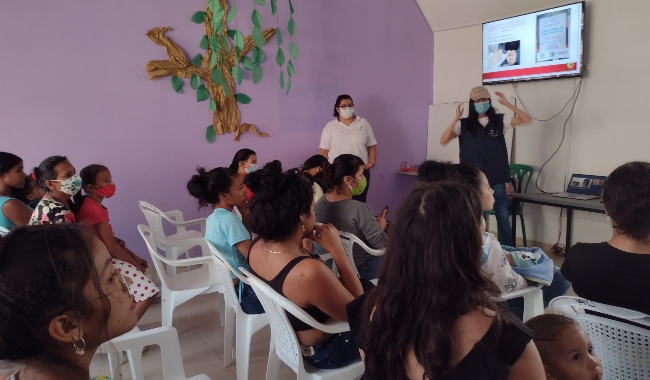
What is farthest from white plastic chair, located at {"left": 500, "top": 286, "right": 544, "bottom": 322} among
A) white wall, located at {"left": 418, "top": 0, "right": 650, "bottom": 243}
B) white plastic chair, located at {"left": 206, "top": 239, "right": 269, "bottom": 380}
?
white wall, located at {"left": 418, "top": 0, "right": 650, "bottom": 243}

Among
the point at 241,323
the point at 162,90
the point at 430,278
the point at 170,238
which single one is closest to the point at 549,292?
the point at 430,278

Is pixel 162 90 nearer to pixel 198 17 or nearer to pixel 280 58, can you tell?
pixel 198 17

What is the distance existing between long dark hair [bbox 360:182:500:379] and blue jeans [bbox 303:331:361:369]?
556 millimetres

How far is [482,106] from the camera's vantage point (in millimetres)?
3922

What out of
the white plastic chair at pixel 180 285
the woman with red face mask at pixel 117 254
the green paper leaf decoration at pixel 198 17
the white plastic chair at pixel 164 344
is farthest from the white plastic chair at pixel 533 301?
the green paper leaf decoration at pixel 198 17

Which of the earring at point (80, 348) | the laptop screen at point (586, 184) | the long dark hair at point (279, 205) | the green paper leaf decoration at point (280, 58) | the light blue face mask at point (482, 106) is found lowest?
the laptop screen at point (586, 184)

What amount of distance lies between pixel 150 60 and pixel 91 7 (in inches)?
21.9

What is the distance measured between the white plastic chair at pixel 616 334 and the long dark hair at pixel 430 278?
0.53 metres

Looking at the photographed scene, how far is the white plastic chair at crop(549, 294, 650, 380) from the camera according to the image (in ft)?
4.18

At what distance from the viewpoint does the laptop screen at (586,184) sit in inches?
151

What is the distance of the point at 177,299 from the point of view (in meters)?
2.48

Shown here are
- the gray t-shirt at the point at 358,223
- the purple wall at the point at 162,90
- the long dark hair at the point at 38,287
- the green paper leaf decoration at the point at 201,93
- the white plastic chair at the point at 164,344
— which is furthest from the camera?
the green paper leaf decoration at the point at 201,93

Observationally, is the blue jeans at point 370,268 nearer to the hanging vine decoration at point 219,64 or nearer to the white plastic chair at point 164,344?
the white plastic chair at point 164,344

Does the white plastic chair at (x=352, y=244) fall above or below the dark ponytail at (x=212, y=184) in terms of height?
below
